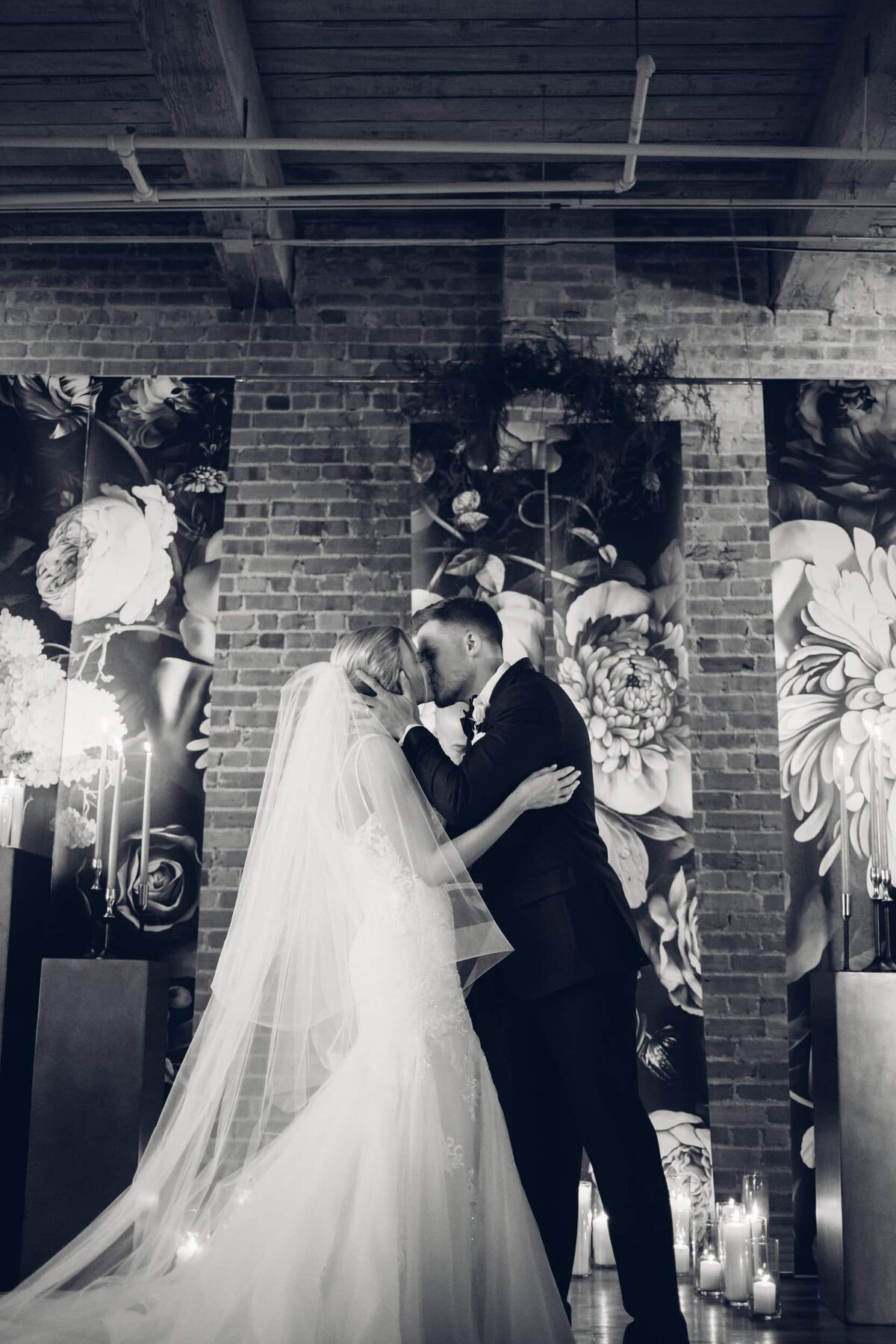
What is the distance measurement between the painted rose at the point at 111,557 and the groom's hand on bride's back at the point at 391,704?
2.13 m

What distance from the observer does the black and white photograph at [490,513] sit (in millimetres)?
4051

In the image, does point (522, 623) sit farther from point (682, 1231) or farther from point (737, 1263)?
point (737, 1263)

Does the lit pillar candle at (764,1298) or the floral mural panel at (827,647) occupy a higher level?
the floral mural panel at (827,647)

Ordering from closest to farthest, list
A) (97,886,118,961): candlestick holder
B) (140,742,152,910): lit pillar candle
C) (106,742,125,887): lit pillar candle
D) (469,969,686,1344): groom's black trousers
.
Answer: (469,969,686,1344): groom's black trousers < (97,886,118,961): candlestick holder < (106,742,125,887): lit pillar candle < (140,742,152,910): lit pillar candle

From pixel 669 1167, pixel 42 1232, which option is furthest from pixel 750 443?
pixel 42 1232

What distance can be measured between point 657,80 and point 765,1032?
3494mm

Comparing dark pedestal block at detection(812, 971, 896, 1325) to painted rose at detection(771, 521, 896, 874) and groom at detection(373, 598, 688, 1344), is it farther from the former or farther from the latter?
groom at detection(373, 598, 688, 1344)

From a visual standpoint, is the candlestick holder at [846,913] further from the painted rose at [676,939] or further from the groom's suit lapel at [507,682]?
the groom's suit lapel at [507,682]

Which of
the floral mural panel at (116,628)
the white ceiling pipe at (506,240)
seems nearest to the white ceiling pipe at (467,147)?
the white ceiling pipe at (506,240)

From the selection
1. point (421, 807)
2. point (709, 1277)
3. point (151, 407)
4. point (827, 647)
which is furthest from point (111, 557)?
point (709, 1277)

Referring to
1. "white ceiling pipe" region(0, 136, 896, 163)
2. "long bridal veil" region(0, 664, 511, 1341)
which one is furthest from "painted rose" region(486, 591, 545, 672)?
"long bridal veil" region(0, 664, 511, 1341)

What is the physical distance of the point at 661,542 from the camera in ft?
16.2

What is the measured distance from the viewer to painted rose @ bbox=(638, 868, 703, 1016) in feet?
15.2

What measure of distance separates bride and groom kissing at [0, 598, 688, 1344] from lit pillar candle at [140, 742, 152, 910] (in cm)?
160
